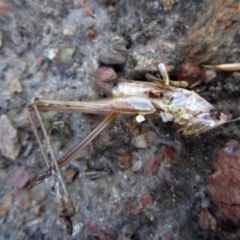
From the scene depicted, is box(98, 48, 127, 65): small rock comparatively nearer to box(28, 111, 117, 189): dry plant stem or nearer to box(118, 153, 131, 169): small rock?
box(28, 111, 117, 189): dry plant stem

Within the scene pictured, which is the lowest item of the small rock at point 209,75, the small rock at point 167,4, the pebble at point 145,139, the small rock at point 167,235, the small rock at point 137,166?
the small rock at point 167,235

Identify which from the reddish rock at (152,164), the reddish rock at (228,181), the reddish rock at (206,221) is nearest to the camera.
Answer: the reddish rock at (228,181)

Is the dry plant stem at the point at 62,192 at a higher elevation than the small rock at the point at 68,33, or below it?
below

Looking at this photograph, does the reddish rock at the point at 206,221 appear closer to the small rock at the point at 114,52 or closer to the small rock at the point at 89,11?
the small rock at the point at 114,52

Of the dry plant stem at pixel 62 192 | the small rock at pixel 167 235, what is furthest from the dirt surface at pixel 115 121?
the dry plant stem at pixel 62 192


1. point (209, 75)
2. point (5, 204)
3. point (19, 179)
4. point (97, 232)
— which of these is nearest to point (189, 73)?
point (209, 75)

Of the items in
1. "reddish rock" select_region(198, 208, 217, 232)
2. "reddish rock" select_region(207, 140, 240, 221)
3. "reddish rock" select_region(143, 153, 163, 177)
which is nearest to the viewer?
"reddish rock" select_region(207, 140, 240, 221)

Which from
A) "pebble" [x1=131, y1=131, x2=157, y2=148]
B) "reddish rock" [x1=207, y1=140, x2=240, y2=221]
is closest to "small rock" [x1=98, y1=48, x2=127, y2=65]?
"pebble" [x1=131, y1=131, x2=157, y2=148]

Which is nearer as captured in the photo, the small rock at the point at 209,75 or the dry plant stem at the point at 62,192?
the dry plant stem at the point at 62,192
